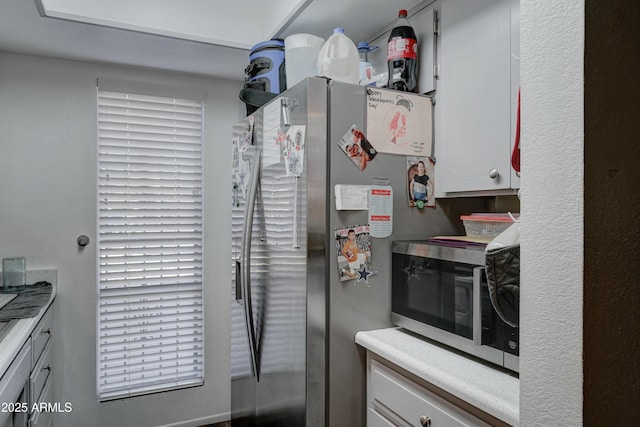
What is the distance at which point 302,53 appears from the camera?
1.97 meters

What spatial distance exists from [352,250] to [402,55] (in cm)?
80

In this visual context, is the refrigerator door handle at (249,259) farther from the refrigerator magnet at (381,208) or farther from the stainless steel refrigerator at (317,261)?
the refrigerator magnet at (381,208)

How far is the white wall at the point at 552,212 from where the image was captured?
2.13 ft

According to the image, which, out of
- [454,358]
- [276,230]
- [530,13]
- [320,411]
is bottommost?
[320,411]

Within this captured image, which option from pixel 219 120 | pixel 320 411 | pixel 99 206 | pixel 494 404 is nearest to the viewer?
pixel 494 404

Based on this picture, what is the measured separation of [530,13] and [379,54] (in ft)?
4.52

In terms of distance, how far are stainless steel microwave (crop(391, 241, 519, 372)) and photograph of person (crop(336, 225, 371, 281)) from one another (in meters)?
0.13
